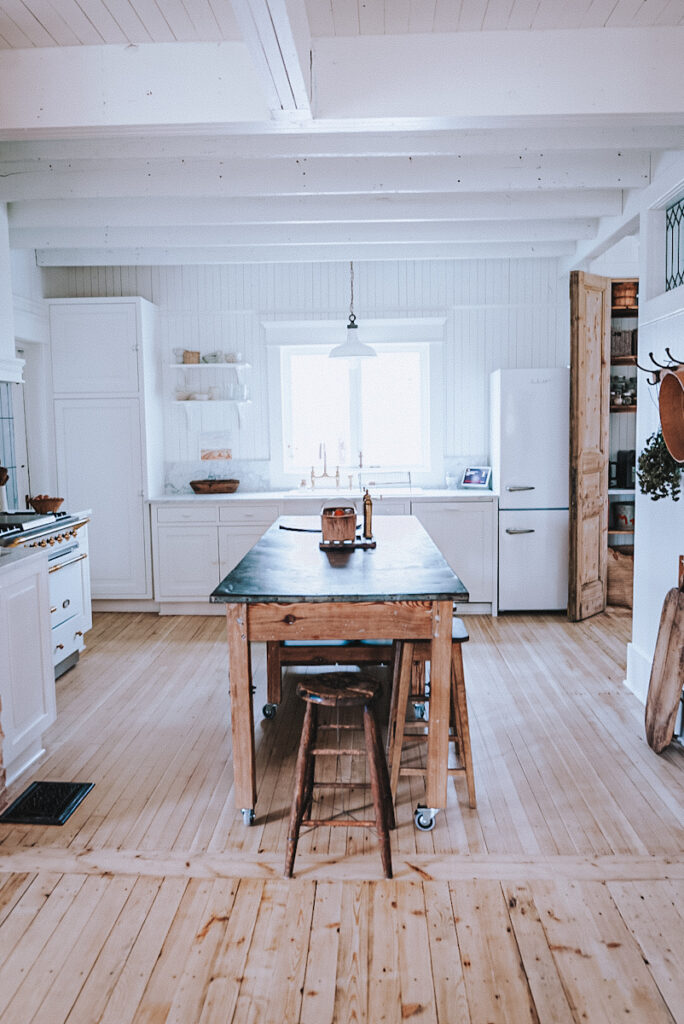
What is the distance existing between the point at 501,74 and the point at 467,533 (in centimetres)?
362

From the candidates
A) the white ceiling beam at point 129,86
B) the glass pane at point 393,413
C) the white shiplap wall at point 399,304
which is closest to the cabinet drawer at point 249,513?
the glass pane at point 393,413

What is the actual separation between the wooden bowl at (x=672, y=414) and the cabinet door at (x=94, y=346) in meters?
4.15

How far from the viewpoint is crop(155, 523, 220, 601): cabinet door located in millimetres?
6133

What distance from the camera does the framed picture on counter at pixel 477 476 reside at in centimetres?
639

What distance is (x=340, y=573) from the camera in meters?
3.08

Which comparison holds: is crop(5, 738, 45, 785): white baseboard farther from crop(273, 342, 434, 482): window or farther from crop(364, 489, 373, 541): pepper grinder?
crop(273, 342, 434, 482): window

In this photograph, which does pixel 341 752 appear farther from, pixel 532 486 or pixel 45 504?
pixel 532 486

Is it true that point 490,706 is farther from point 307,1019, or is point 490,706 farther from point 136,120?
point 136,120

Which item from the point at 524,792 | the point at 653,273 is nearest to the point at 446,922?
the point at 524,792

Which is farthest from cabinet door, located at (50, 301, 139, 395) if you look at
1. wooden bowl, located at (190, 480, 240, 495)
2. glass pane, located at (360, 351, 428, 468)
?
glass pane, located at (360, 351, 428, 468)

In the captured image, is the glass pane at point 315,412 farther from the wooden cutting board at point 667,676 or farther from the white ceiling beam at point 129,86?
the white ceiling beam at point 129,86

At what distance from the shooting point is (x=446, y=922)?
2.31 metres

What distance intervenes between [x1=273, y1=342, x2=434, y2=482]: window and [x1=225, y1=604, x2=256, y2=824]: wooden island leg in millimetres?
4066

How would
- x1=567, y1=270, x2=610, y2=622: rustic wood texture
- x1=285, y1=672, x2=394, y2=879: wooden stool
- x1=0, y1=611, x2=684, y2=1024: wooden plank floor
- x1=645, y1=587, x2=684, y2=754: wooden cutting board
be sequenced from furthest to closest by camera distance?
x1=567, y1=270, x2=610, y2=622: rustic wood texture < x1=645, y1=587, x2=684, y2=754: wooden cutting board < x1=285, y1=672, x2=394, y2=879: wooden stool < x1=0, y1=611, x2=684, y2=1024: wooden plank floor
